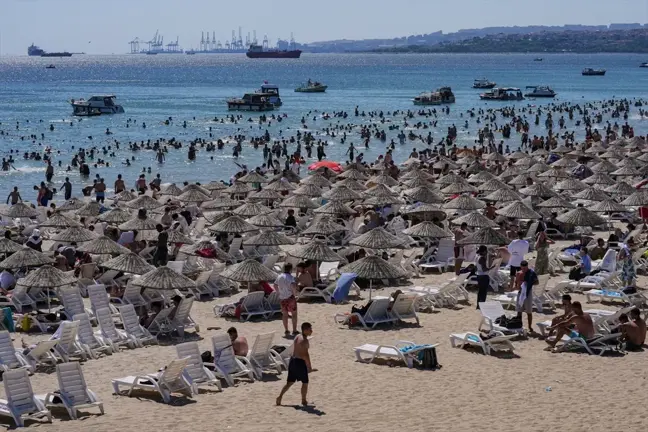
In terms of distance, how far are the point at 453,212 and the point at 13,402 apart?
55.6ft

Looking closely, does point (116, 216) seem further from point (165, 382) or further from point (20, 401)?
point (20, 401)

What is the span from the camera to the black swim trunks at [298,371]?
11.1m

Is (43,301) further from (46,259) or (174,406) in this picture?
(174,406)

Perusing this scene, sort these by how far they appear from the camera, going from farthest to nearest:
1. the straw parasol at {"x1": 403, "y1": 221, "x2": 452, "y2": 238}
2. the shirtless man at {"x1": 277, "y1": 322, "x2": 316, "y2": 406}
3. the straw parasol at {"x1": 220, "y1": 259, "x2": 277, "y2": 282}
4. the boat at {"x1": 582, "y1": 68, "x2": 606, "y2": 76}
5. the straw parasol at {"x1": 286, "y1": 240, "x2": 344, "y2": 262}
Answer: the boat at {"x1": 582, "y1": 68, "x2": 606, "y2": 76} → the straw parasol at {"x1": 403, "y1": 221, "x2": 452, "y2": 238} → the straw parasol at {"x1": 286, "y1": 240, "x2": 344, "y2": 262} → the straw parasol at {"x1": 220, "y1": 259, "x2": 277, "y2": 282} → the shirtless man at {"x1": 277, "y1": 322, "x2": 316, "y2": 406}

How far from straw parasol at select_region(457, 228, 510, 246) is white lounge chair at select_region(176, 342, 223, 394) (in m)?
7.48

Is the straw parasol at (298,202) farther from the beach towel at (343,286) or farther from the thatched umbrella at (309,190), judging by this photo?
the beach towel at (343,286)

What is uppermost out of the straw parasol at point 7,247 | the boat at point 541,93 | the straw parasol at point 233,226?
the straw parasol at point 7,247

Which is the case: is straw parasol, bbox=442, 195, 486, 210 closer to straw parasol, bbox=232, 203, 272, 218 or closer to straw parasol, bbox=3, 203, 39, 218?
straw parasol, bbox=232, 203, 272, 218

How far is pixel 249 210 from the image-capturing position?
73.8ft

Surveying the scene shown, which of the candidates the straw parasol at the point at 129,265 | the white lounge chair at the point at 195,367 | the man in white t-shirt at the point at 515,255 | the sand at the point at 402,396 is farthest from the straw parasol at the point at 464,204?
the white lounge chair at the point at 195,367

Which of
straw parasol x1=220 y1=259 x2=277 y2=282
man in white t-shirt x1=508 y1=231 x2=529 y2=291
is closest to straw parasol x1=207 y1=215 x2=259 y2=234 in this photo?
straw parasol x1=220 y1=259 x2=277 y2=282

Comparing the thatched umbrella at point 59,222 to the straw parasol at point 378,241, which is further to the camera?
the thatched umbrella at point 59,222

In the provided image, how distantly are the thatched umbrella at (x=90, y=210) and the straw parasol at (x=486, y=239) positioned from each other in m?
9.01

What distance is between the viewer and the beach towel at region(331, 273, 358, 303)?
54.5ft
